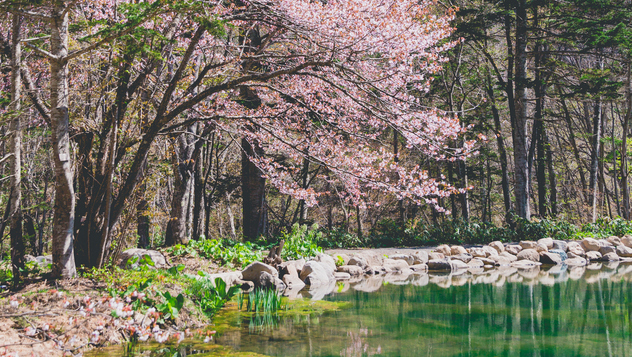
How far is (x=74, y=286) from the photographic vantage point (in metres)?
4.65

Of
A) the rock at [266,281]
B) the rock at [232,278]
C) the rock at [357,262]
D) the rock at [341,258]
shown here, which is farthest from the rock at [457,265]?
the rock at [232,278]

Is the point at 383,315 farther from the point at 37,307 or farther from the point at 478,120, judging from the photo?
the point at 478,120

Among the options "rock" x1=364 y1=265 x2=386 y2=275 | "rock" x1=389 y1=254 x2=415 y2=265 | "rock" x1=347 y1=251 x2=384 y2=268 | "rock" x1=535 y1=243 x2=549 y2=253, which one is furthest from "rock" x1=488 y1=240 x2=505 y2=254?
"rock" x1=364 y1=265 x2=386 y2=275

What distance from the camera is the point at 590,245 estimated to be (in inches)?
491

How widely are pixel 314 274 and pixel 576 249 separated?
8009 mm

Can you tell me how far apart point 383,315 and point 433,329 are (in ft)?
2.90

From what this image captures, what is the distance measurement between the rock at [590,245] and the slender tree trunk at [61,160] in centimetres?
1279

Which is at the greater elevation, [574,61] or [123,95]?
[574,61]

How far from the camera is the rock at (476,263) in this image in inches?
426

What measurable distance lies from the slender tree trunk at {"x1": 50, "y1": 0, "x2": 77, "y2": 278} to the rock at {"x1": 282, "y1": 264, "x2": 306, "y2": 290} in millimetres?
3743

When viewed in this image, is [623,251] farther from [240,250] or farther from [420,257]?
[240,250]

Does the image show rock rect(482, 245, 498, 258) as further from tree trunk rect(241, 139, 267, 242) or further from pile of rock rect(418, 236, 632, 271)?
tree trunk rect(241, 139, 267, 242)

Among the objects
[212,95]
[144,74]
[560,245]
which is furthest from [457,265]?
[144,74]

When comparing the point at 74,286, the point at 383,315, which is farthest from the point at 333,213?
the point at 74,286
